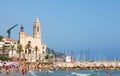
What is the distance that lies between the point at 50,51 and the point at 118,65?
25.1 m

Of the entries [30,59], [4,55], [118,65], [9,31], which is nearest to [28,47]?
[30,59]

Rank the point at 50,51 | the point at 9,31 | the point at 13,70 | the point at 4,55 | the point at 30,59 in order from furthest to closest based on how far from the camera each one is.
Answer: the point at 50,51 < the point at 9,31 < the point at 30,59 < the point at 4,55 < the point at 13,70

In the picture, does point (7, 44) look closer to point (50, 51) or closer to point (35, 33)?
point (35, 33)

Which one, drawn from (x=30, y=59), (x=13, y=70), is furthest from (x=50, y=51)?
(x=13, y=70)

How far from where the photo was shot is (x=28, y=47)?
138125mm

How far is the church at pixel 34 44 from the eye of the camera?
137750mm

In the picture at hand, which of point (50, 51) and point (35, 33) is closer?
point (35, 33)

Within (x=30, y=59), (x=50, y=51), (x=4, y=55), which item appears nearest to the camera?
(x=4, y=55)

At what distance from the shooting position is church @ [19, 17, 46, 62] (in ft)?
452

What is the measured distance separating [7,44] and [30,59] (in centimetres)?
786

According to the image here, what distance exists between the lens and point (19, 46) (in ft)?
438

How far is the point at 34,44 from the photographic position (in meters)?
141

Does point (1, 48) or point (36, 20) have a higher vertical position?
point (36, 20)

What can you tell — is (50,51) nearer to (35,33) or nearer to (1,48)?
(35,33)
